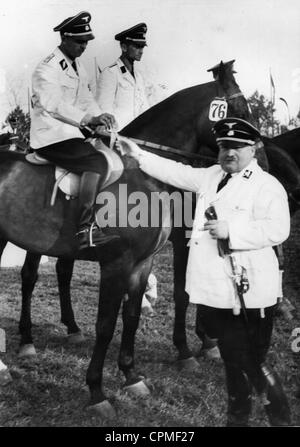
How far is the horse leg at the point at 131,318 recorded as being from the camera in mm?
4879

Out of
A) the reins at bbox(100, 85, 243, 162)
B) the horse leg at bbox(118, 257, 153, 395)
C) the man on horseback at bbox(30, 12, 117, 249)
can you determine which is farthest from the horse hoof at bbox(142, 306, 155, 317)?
the reins at bbox(100, 85, 243, 162)

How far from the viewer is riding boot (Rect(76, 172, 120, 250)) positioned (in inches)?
173

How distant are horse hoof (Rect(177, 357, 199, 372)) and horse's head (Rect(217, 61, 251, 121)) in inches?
103

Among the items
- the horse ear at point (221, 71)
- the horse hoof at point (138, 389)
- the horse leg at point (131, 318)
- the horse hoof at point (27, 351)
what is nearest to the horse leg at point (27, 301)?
the horse hoof at point (27, 351)

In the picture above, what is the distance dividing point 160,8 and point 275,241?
9.70 feet

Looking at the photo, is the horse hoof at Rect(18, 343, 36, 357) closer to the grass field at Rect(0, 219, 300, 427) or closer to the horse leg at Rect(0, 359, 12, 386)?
the grass field at Rect(0, 219, 300, 427)

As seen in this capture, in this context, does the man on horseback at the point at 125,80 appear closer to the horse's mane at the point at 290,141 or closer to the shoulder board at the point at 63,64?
the shoulder board at the point at 63,64

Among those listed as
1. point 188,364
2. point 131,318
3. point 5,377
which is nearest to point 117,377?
point 131,318

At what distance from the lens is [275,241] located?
11.0 ft

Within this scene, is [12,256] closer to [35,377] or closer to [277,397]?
[35,377]

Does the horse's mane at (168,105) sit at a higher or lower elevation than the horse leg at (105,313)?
higher

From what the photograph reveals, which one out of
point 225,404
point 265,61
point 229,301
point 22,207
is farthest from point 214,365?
point 265,61

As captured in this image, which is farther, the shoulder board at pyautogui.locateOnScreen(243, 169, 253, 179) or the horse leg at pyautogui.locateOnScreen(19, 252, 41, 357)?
the horse leg at pyautogui.locateOnScreen(19, 252, 41, 357)

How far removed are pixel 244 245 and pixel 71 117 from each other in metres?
2.22
